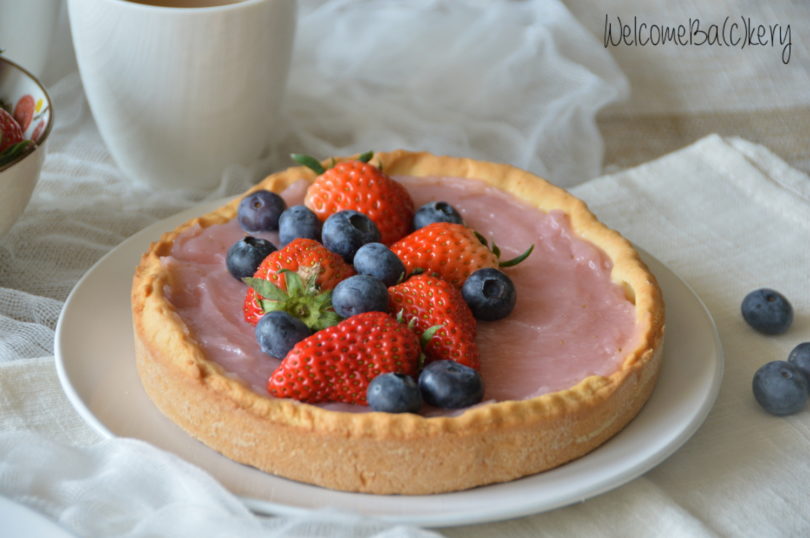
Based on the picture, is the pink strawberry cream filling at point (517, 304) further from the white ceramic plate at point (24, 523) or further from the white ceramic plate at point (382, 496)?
the white ceramic plate at point (24, 523)

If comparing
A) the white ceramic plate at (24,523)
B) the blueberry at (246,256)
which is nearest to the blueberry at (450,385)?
the blueberry at (246,256)

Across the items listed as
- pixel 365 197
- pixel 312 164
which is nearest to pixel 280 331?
pixel 365 197

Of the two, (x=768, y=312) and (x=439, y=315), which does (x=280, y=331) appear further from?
(x=768, y=312)

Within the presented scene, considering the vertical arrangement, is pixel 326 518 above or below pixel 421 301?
below

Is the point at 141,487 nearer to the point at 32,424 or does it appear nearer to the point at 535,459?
the point at 32,424

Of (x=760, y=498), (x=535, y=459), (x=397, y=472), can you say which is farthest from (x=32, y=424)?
(x=760, y=498)

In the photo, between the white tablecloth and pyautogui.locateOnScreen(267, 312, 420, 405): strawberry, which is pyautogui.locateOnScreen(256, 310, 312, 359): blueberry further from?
the white tablecloth

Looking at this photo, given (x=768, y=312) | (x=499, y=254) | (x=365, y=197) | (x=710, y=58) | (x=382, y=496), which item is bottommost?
(x=710, y=58)

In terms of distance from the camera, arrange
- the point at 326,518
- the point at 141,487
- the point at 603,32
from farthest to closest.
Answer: the point at 603,32 < the point at 141,487 < the point at 326,518
